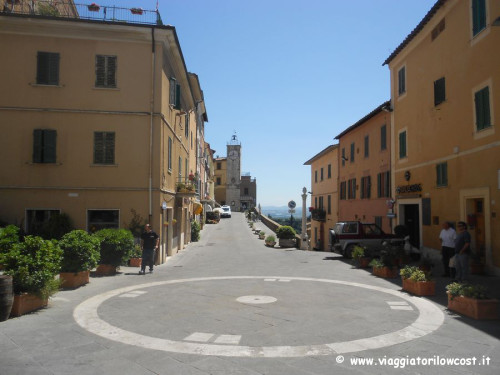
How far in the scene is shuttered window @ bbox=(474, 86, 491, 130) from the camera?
1342 centimetres

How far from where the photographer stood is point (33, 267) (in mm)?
8242

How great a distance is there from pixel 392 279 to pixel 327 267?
12.3 ft

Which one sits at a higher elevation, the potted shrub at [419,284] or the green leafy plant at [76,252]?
the green leafy plant at [76,252]

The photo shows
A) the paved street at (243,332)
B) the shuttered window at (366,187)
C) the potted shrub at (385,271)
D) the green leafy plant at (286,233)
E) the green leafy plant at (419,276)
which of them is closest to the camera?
the paved street at (243,332)

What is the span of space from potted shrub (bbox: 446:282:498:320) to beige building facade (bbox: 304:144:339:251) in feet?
84.1

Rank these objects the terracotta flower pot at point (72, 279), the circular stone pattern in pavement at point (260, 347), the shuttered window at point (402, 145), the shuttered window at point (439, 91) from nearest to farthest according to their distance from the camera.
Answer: the circular stone pattern in pavement at point (260, 347) < the terracotta flower pot at point (72, 279) < the shuttered window at point (439, 91) < the shuttered window at point (402, 145)

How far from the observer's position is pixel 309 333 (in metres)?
6.89

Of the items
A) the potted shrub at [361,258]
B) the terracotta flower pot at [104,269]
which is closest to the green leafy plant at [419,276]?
the potted shrub at [361,258]

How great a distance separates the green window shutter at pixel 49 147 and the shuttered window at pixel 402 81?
17273mm

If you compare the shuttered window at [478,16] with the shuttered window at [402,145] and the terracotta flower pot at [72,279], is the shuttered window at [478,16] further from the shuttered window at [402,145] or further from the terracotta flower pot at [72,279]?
the terracotta flower pot at [72,279]

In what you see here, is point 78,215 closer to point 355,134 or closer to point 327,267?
point 327,267

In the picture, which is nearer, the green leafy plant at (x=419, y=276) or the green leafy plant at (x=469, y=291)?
the green leafy plant at (x=469, y=291)

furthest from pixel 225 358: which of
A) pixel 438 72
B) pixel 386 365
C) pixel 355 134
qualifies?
pixel 355 134

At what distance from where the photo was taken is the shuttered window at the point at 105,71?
1702 cm
